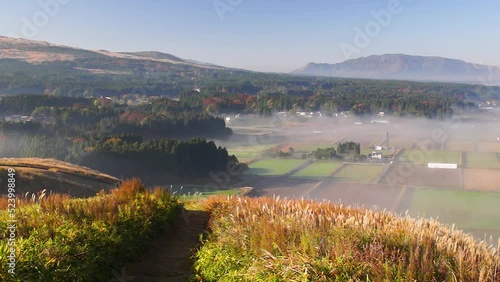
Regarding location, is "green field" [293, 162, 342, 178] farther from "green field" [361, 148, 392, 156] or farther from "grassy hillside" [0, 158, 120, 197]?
"grassy hillside" [0, 158, 120, 197]

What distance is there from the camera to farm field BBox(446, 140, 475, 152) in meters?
110

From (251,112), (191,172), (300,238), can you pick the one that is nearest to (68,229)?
(300,238)

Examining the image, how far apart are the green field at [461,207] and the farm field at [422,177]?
3888mm

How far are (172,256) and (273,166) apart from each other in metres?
80.0

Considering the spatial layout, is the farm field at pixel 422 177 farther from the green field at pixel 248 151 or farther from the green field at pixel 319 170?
the green field at pixel 248 151

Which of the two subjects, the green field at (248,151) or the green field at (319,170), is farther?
the green field at (248,151)

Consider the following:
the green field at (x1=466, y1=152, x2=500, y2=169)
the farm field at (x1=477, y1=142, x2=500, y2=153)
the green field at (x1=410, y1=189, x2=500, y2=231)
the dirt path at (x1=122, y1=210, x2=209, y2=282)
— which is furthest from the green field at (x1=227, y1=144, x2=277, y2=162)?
the dirt path at (x1=122, y1=210, x2=209, y2=282)

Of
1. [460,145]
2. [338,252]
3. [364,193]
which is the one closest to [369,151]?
[460,145]

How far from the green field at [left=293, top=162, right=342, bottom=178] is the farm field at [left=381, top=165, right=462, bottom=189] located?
402 inches

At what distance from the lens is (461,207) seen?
5894cm

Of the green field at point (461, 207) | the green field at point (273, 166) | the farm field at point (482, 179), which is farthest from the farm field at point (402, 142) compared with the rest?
the green field at point (461, 207)

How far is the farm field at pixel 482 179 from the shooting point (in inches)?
2795

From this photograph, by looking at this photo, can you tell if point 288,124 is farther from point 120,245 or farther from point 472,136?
point 120,245

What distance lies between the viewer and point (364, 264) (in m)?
6.15
